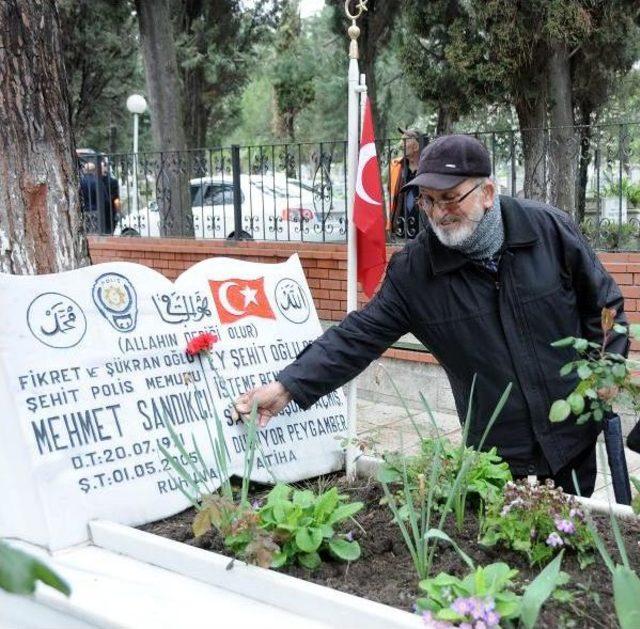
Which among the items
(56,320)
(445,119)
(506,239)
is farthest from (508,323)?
(445,119)

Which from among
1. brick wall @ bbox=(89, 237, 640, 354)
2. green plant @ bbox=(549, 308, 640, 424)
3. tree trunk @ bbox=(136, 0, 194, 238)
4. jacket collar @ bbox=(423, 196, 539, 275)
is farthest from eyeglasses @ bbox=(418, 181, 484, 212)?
tree trunk @ bbox=(136, 0, 194, 238)

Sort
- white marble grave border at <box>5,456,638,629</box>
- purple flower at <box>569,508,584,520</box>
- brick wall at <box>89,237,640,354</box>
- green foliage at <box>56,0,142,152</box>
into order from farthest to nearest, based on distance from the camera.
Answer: green foliage at <box>56,0,142,152</box> < brick wall at <box>89,237,640,354</box> < purple flower at <box>569,508,584,520</box> < white marble grave border at <box>5,456,638,629</box>

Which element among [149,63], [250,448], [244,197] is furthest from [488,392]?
[149,63]

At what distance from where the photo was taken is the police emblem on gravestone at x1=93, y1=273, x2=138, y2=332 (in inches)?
98.7

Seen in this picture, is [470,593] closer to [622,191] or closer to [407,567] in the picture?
[407,567]

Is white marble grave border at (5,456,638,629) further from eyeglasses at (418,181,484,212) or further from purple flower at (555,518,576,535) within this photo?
eyeglasses at (418,181,484,212)

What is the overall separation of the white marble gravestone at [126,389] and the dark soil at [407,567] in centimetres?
22

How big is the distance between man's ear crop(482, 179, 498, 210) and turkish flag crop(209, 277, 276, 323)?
81cm

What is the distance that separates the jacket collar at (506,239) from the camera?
268cm

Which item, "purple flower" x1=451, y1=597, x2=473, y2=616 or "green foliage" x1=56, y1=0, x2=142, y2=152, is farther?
"green foliage" x1=56, y1=0, x2=142, y2=152

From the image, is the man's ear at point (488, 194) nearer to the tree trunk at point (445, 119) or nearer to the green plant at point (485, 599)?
the green plant at point (485, 599)

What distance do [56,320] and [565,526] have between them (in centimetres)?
139

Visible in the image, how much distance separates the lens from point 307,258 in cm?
725

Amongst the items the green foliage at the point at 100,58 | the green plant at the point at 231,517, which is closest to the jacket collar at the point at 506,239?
the green plant at the point at 231,517
